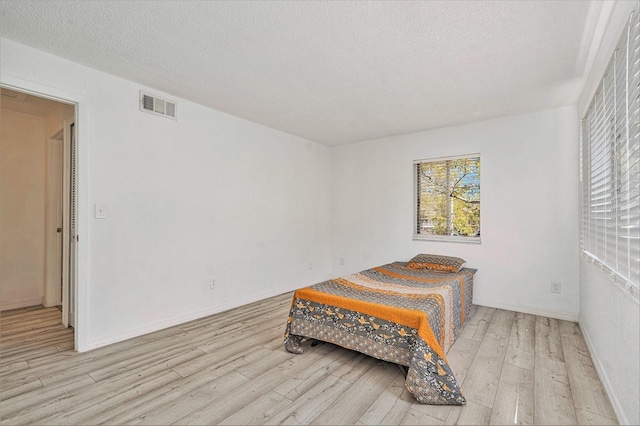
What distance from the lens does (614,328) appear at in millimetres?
1835

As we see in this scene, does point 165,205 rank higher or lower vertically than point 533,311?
higher

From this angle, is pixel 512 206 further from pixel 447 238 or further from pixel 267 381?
pixel 267 381

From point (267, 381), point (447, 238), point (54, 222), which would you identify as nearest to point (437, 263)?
point (447, 238)

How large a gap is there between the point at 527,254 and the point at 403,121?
84.4 inches

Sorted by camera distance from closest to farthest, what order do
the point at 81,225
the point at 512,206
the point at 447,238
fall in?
the point at 81,225 → the point at 512,206 → the point at 447,238

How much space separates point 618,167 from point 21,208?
584 centimetres

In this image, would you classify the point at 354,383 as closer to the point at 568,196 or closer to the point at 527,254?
the point at 527,254

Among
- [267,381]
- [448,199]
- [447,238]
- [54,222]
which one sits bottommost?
[267,381]

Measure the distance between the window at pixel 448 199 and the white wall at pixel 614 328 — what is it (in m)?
1.44

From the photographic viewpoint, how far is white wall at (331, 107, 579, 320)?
339 cm

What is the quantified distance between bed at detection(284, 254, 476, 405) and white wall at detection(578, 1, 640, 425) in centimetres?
80

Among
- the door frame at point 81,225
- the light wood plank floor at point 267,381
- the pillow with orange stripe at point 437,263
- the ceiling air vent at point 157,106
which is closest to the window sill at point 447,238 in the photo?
the pillow with orange stripe at point 437,263

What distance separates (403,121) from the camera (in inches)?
155

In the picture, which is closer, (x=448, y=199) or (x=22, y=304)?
(x=22, y=304)
